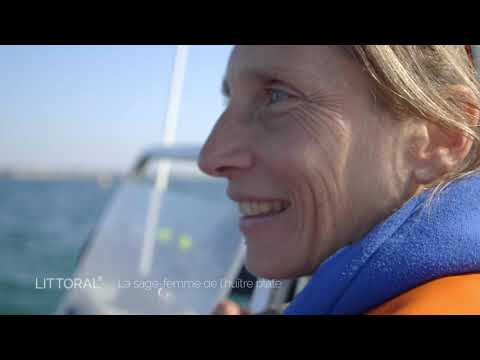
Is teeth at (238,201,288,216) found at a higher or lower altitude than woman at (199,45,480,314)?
lower

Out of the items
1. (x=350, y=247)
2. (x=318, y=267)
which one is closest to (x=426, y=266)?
(x=350, y=247)

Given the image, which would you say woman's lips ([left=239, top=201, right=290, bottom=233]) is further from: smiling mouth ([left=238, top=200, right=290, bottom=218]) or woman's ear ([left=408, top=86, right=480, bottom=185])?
woman's ear ([left=408, top=86, right=480, bottom=185])

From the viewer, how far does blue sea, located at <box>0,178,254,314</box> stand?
29.6ft

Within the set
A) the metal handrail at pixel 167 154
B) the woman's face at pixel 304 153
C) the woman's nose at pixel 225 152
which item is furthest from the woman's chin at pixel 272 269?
the metal handrail at pixel 167 154

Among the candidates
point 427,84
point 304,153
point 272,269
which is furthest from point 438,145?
point 272,269

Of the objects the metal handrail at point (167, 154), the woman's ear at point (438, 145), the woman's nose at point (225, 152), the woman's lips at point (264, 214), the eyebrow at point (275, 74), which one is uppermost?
the eyebrow at point (275, 74)

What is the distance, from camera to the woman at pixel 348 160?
751 mm

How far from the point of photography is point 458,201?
2.54 feet

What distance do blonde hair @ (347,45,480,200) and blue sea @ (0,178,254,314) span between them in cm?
88

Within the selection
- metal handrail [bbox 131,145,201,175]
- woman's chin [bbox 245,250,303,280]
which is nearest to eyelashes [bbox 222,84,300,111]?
woman's chin [bbox 245,250,303,280]

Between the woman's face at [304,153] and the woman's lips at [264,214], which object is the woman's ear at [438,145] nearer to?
the woman's face at [304,153]

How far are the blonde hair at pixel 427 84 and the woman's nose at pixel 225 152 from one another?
9.3 inches

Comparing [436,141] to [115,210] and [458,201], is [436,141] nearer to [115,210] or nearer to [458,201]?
[458,201]
